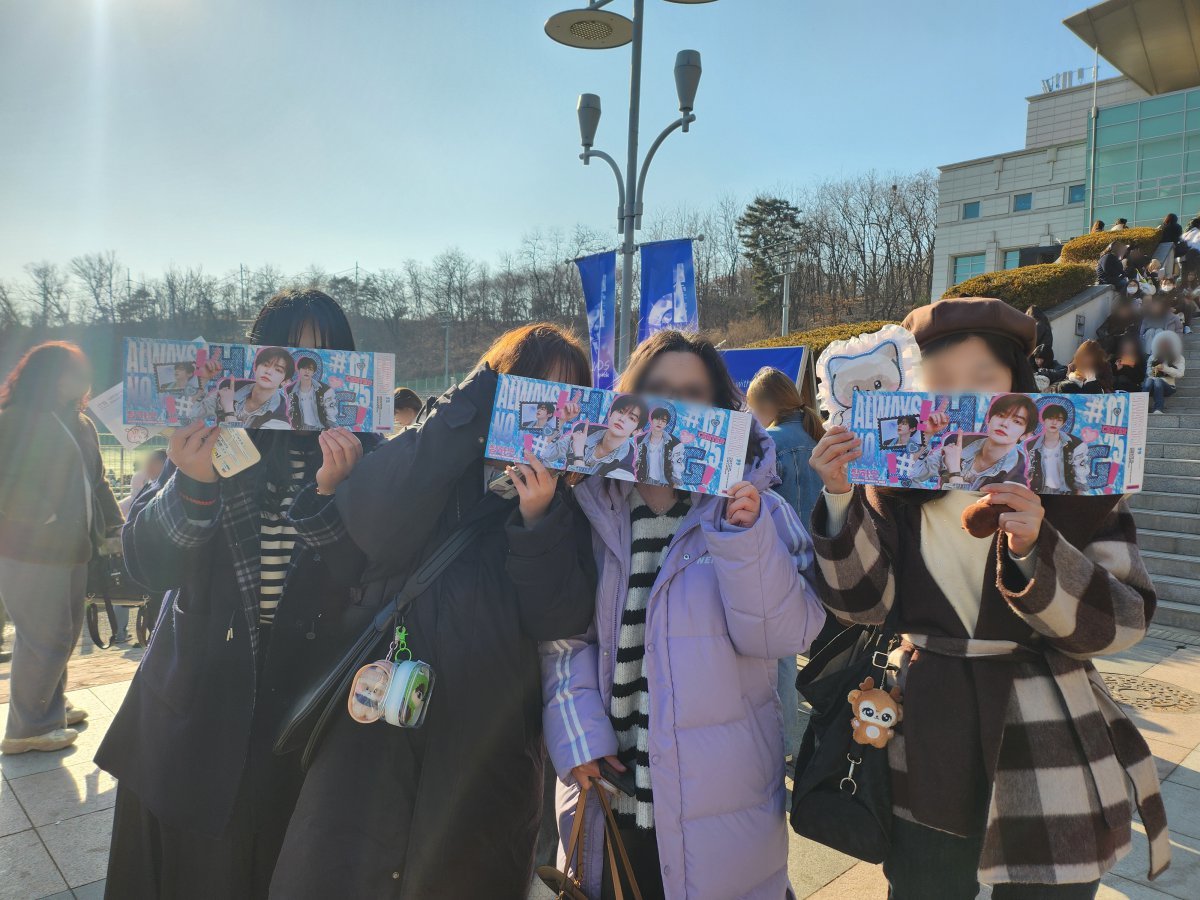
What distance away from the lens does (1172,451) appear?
10.0 metres

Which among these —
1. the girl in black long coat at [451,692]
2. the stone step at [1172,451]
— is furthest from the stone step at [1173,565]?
the girl in black long coat at [451,692]

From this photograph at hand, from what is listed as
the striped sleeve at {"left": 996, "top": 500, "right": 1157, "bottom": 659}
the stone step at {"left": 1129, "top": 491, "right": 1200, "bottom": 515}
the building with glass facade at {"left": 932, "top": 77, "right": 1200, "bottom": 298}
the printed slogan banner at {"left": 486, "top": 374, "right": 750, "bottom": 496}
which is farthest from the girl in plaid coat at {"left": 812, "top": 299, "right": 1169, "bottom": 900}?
the building with glass facade at {"left": 932, "top": 77, "right": 1200, "bottom": 298}

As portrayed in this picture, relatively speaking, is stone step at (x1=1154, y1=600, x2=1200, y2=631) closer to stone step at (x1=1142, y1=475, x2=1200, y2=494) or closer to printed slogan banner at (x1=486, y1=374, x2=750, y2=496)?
stone step at (x1=1142, y1=475, x2=1200, y2=494)

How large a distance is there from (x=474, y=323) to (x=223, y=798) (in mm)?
65119

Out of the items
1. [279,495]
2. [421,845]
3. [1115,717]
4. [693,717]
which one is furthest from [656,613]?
[279,495]

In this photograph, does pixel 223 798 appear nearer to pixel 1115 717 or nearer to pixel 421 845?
pixel 421 845

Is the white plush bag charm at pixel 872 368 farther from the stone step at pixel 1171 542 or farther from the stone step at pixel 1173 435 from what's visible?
the stone step at pixel 1173 435

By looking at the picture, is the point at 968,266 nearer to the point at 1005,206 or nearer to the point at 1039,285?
the point at 1005,206

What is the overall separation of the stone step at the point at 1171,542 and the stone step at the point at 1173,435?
93.3 inches

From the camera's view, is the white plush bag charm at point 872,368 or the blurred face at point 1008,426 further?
the white plush bag charm at point 872,368

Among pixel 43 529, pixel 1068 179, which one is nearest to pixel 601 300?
pixel 43 529

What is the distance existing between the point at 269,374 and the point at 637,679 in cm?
145

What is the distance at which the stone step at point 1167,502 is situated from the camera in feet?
28.8

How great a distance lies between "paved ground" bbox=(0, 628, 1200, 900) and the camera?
3.02 m
